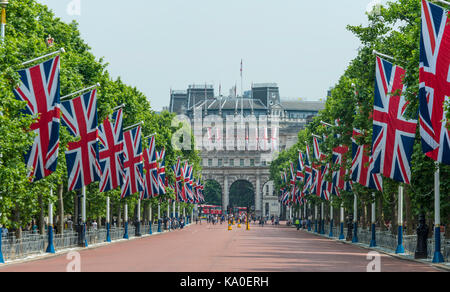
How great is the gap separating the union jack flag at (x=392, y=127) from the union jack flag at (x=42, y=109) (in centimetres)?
1458

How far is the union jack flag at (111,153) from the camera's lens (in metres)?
57.9

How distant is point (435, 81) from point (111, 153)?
92.2 ft

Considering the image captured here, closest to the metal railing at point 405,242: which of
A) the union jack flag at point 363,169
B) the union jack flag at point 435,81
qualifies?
the union jack flag at point 363,169

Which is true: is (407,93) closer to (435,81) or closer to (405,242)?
(435,81)

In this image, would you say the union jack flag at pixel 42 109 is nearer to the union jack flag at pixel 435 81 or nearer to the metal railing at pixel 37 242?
the metal railing at pixel 37 242

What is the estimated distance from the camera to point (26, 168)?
39312mm

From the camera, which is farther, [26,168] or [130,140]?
[130,140]

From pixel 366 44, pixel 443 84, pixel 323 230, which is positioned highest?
pixel 366 44

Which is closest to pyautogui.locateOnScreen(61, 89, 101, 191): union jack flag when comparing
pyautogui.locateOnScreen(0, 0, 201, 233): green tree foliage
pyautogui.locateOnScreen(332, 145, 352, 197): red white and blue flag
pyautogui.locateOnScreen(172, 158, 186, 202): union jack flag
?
pyautogui.locateOnScreen(0, 0, 201, 233): green tree foliage

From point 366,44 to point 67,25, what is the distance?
18.9m

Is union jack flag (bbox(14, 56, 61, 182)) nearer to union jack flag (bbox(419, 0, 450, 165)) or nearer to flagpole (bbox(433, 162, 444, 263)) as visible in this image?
union jack flag (bbox(419, 0, 450, 165))

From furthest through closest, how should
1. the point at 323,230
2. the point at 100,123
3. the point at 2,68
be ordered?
the point at 323,230 < the point at 100,123 < the point at 2,68

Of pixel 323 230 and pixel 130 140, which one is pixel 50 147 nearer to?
pixel 130 140
